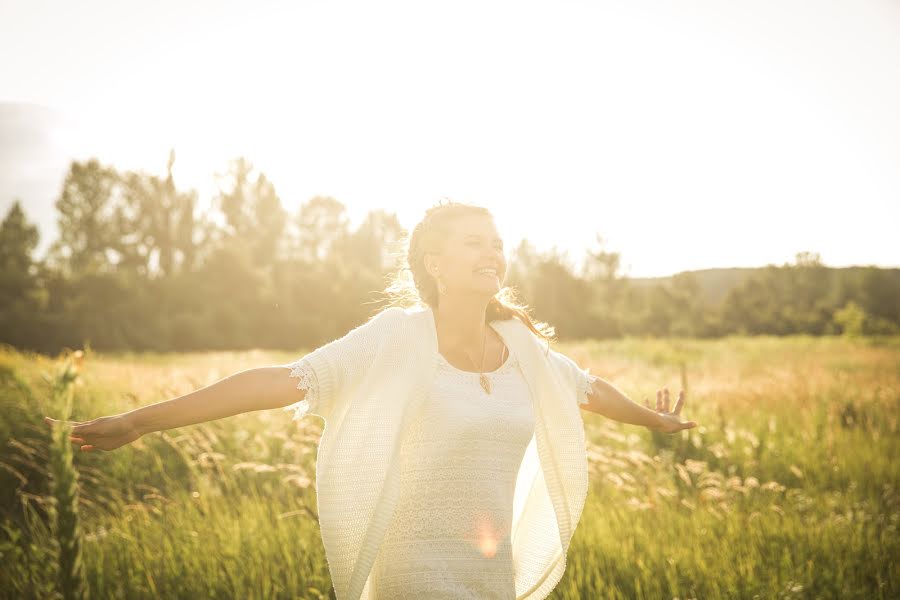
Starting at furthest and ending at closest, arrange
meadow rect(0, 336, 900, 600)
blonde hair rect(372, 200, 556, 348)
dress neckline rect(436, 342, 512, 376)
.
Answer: meadow rect(0, 336, 900, 600) < blonde hair rect(372, 200, 556, 348) < dress neckline rect(436, 342, 512, 376)

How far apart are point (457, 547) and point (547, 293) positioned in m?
46.2

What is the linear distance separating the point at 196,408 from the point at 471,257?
1.28 meters

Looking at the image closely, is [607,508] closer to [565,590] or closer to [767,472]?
[565,590]

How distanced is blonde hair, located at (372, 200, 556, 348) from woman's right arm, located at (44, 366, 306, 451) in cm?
93

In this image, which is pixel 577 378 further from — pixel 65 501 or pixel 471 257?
pixel 65 501

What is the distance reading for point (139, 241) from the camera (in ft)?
147

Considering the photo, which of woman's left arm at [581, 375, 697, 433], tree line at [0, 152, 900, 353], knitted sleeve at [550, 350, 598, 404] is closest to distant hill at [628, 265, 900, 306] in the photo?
tree line at [0, 152, 900, 353]

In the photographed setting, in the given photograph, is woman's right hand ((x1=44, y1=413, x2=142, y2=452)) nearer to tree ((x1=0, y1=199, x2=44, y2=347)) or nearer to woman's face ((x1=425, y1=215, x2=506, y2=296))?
woman's face ((x1=425, y1=215, x2=506, y2=296))

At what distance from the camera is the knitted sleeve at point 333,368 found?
2439mm

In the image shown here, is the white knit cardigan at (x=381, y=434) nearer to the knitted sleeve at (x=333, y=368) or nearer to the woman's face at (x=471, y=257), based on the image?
the knitted sleeve at (x=333, y=368)

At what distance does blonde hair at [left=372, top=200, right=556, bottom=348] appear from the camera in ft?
9.75

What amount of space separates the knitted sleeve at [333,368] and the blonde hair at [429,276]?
44 centimetres

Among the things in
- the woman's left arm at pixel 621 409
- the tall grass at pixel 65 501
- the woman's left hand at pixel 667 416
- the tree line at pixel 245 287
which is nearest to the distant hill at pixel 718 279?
the tree line at pixel 245 287

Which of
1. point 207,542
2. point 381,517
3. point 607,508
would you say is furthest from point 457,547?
→ point 607,508
